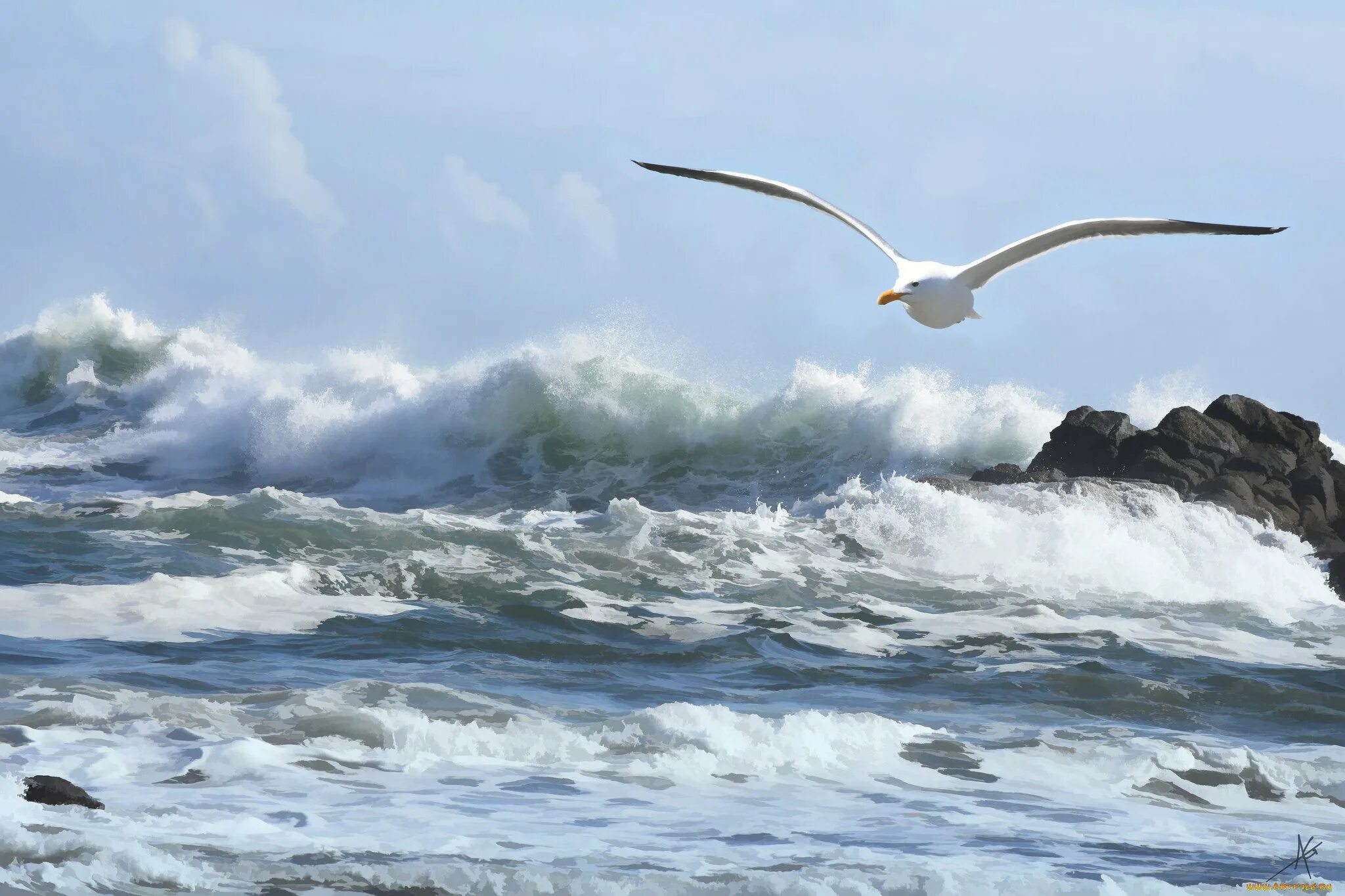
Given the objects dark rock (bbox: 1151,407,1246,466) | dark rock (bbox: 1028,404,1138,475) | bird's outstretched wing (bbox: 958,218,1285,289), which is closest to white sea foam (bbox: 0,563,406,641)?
bird's outstretched wing (bbox: 958,218,1285,289)

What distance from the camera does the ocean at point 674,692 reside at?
17.0 ft

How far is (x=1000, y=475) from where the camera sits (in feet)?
58.5

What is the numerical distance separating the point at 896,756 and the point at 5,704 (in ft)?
14.0

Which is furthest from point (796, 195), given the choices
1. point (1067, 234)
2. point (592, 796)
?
point (592, 796)

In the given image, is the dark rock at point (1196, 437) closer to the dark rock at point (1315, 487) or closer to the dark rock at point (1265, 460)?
the dark rock at point (1265, 460)

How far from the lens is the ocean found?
5168 mm

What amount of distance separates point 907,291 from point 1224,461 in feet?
37.9

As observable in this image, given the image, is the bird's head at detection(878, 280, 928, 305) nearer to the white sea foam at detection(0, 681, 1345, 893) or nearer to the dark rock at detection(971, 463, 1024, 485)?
the white sea foam at detection(0, 681, 1345, 893)

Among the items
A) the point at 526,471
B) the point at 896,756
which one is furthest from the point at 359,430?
the point at 896,756

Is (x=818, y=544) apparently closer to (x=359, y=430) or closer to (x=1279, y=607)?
(x=1279, y=607)

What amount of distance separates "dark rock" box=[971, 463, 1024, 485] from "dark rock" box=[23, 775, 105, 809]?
532 inches

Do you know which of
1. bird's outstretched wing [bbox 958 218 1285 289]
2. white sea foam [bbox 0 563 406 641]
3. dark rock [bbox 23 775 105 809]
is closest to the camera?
dark rock [bbox 23 775 105 809]

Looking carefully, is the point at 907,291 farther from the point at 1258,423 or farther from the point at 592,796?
the point at 1258,423

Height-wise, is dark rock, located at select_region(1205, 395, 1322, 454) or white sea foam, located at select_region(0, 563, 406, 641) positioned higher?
dark rock, located at select_region(1205, 395, 1322, 454)
